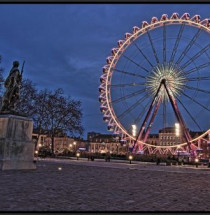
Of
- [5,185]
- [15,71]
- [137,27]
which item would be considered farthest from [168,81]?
[5,185]

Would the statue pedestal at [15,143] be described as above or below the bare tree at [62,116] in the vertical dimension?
below

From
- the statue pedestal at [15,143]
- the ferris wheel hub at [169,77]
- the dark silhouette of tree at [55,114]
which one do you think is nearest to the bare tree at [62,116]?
the dark silhouette of tree at [55,114]

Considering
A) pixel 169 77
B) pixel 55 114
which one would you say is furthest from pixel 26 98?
pixel 169 77

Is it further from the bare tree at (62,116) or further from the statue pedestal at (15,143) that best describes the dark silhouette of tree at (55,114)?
the statue pedestal at (15,143)

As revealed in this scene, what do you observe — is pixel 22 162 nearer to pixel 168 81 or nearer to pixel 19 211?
pixel 19 211

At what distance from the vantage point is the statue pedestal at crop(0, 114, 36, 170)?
57.0 ft

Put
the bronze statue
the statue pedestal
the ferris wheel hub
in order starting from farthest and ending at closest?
the ferris wheel hub
the bronze statue
the statue pedestal

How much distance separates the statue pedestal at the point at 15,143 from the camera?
57.0 feet

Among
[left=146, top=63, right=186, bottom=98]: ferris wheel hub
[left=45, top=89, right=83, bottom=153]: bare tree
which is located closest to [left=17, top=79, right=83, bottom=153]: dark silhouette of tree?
[left=45, top=89, right=83, bottom=153]: bare tree

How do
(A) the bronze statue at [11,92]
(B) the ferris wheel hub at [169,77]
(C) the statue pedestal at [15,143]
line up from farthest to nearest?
1. (B) the ferris wheel hub at [169,77]
2. (A) the bronze statue at [11,92]
3. (C) the statue pedestal at [15,143]

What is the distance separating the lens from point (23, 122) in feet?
61.5

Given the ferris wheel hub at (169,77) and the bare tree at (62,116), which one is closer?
the ferris wheel hub at (169,77)

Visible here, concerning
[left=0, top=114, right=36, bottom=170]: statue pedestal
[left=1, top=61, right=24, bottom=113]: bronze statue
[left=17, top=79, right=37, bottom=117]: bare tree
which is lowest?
[left=0, top=114, right=36, bottom=170]: statue pedestal

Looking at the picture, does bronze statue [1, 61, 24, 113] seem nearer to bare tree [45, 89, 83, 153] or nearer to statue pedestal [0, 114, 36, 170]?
statue pedestal [0, 114, 36, 170]
